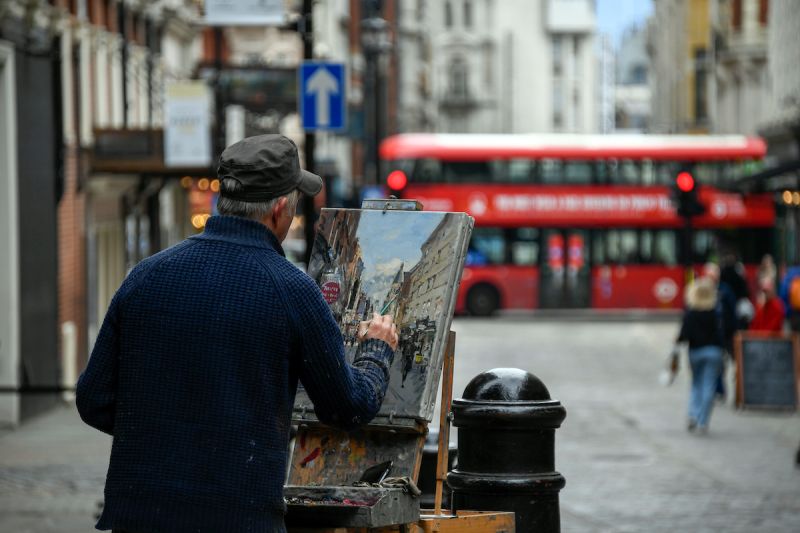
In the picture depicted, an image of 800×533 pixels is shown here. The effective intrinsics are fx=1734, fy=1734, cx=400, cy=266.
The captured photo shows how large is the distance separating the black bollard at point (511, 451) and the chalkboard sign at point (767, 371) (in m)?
14.0

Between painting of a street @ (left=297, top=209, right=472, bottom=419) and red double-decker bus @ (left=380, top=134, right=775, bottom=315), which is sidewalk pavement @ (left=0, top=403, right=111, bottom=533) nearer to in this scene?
painting of a street @ (left=297, top=209, right=472, bottom=419)

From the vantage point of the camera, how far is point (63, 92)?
20.9 metres

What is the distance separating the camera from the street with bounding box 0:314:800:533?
1207 centimetres

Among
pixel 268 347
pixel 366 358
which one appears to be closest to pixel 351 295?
pixel 366 358

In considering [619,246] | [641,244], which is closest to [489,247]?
[619,246]

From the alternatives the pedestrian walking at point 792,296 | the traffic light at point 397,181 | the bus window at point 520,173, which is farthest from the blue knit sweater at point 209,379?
the bus window at point 520,173

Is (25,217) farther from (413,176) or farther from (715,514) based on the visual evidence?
(413,176)

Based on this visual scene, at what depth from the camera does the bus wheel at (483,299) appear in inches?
1636

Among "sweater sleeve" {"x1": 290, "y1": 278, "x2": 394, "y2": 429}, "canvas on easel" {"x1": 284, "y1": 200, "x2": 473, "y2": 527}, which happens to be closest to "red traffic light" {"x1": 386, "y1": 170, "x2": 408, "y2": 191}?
"canvas on easel" {"x1": 284, "y1": 200, "x2": 473, "y2": 527}

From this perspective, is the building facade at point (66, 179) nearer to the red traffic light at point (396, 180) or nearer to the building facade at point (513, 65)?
the red traffic light at point (396, 180)

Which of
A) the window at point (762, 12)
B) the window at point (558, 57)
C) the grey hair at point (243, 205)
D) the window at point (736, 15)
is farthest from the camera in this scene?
the window at point (558, 57)

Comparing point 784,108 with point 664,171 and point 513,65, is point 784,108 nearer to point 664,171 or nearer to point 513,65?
point 664,171

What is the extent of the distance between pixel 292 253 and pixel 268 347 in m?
19.5

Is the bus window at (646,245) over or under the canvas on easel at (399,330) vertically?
under
